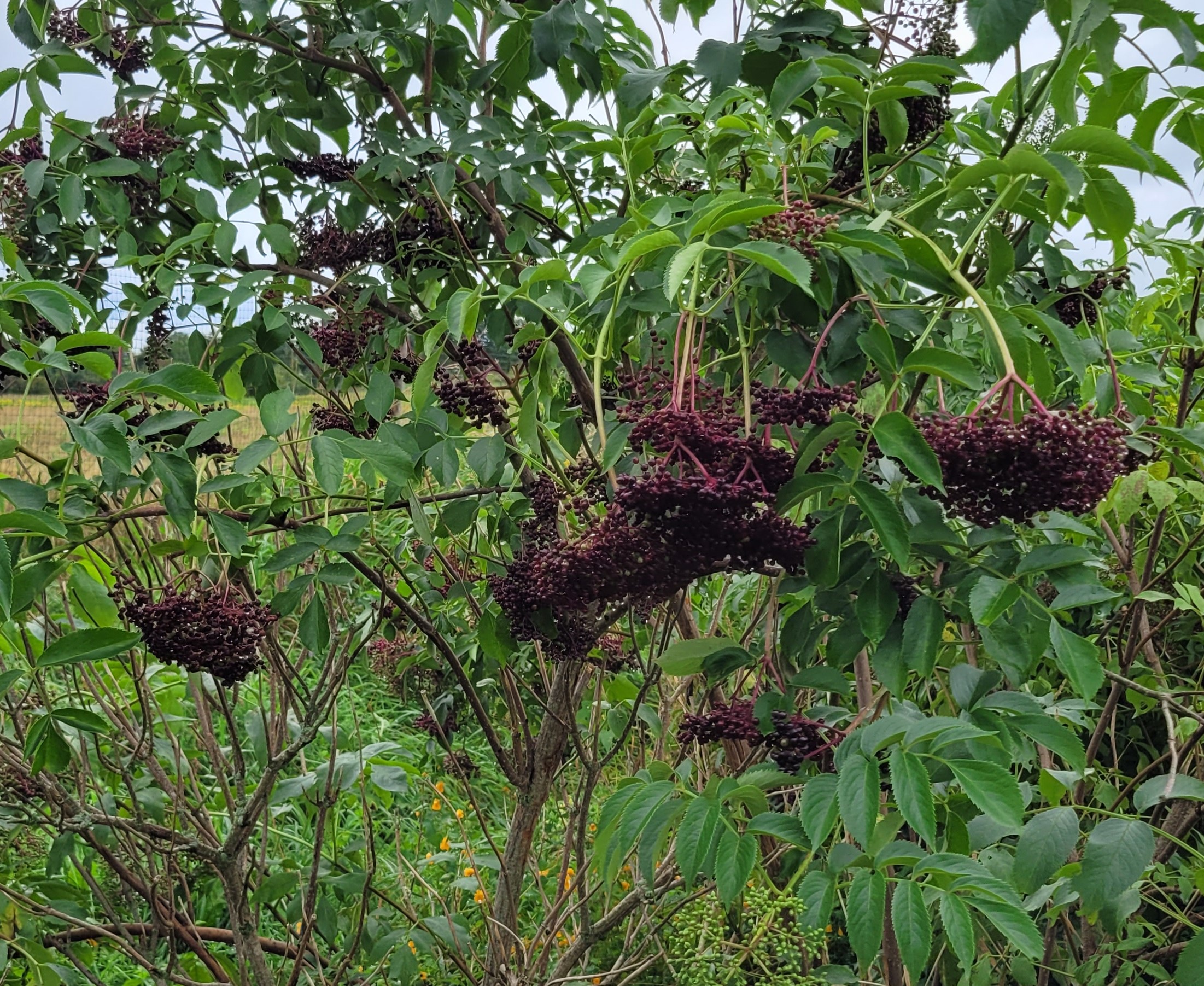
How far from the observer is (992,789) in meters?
0.95

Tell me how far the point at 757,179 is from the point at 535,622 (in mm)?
672

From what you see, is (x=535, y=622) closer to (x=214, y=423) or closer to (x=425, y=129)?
(x=214, y=423)

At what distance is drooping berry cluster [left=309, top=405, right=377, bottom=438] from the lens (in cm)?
181

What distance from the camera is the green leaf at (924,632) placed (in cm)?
108

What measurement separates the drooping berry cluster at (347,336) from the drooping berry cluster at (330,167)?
24 centimetres

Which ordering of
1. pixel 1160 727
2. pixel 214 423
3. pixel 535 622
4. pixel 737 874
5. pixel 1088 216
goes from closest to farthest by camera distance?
pixel 737 874, pixel 1088 216, pixel 214 423, pixel 535 622, pixel 1160 727

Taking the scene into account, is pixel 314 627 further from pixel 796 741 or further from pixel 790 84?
pixel 790 84

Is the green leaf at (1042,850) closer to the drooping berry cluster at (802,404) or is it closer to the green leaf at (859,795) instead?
the green leaf at (859,795)

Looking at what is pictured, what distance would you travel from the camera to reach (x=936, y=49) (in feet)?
4.54

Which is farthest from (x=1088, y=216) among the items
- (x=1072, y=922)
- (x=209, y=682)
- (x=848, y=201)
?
(x=209, y=682)

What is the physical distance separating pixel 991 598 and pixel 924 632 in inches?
3.1

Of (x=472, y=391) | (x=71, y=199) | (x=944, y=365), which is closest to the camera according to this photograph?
(x=944, y=365)

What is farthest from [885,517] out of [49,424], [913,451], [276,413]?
[49,424]

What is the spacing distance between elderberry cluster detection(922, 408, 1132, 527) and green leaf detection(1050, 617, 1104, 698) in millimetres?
191
